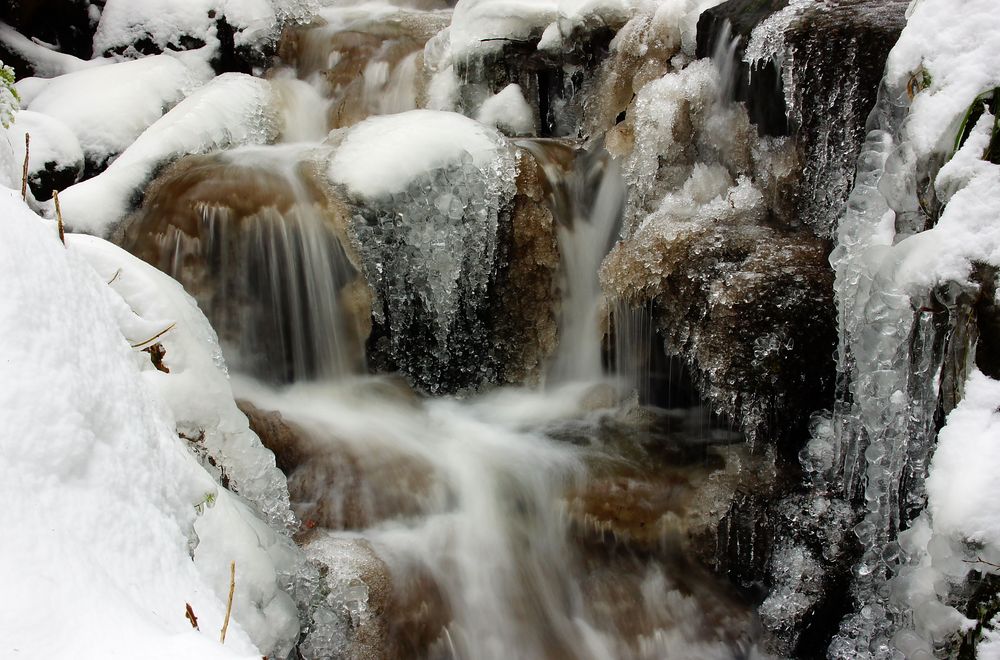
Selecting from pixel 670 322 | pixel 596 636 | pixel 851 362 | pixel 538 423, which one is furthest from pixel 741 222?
pixel 596 636

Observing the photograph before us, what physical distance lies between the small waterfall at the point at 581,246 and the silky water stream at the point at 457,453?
0.01m

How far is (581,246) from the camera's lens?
491cm

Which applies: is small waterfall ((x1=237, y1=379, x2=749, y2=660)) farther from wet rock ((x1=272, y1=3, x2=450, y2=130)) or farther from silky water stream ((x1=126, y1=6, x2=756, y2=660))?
wet rock ((x1=272, y1=3, x2=450, y2=130))

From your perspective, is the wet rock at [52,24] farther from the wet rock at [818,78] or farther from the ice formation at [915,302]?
the ice formation at [915,302]

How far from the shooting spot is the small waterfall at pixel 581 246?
192 inches

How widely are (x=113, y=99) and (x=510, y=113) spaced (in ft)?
10.4

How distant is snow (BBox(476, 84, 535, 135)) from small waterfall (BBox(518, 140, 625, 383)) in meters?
1.06

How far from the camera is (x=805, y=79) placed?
3.88 m

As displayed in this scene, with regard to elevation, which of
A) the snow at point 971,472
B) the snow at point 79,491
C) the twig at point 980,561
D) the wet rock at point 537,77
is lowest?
the twig at point 980,561

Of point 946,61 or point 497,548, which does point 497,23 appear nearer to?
point 946,61

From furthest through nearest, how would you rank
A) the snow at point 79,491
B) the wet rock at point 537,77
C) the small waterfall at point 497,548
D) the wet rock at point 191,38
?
the wet rock at point 191,38 < the wet rock at point 537,77 < the small waterfall at point 497,548 < the snow at point 79,491

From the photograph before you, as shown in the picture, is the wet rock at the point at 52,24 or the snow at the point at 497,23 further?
the wet rock at the point at 52,24

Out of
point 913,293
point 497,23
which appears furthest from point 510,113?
point 913,293

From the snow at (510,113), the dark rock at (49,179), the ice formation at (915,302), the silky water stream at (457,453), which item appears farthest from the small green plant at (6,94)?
the snow at (510,113)
